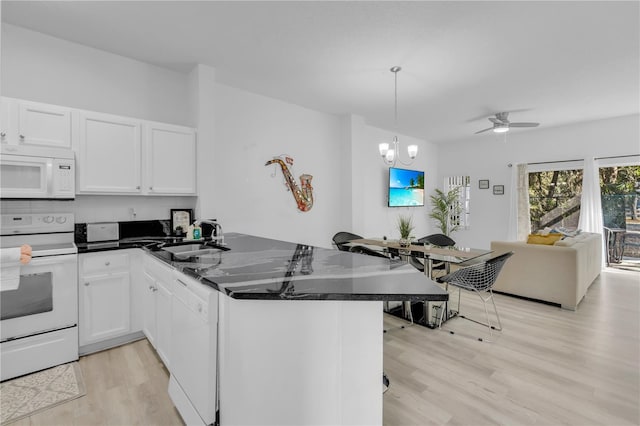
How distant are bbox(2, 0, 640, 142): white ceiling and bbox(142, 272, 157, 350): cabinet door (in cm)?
205

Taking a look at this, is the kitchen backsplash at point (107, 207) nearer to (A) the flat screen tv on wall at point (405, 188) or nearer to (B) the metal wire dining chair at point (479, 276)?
(B) the metal wire dining chair at point (479, 276)

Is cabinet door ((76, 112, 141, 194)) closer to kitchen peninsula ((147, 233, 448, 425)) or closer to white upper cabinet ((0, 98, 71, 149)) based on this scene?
white upper cabinet ((0, 98, 71, 149))

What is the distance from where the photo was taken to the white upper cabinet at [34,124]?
86.9 inches

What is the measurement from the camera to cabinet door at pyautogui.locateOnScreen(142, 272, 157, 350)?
7.20 ft

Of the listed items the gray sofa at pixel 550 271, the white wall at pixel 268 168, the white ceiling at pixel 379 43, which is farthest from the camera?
the white wall at pixel 268 168

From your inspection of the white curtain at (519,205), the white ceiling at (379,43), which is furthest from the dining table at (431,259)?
the white curtain at (519,205)

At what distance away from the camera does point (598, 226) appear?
5.39m

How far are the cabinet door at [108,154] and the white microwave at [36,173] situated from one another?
5.3 inches

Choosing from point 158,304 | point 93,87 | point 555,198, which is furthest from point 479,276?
point 555,198

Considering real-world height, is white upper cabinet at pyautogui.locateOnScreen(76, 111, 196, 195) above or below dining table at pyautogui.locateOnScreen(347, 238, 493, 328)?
above

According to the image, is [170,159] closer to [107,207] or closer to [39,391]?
[107,207]

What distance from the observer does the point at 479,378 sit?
83.4 inches

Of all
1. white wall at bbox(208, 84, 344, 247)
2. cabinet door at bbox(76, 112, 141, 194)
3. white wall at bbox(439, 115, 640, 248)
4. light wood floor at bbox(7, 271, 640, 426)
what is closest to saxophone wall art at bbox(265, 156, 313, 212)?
white wall at bbox(208, 84, 344, 247)

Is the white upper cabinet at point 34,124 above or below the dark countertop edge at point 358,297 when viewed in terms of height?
above
